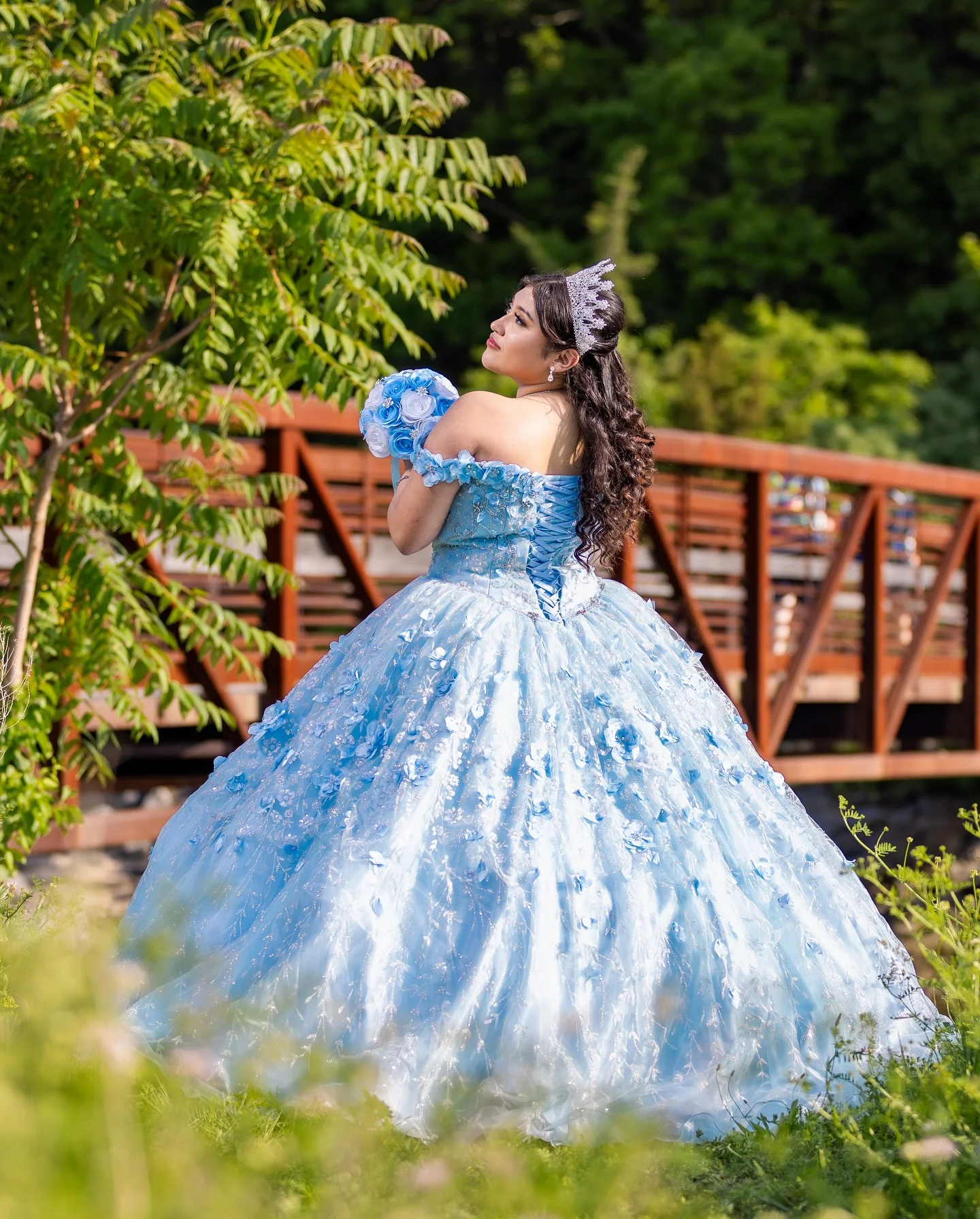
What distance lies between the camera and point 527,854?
338cm

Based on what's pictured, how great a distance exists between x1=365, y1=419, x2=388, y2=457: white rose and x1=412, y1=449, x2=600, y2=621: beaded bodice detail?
0.46 ft

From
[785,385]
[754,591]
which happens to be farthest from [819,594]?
[785,385]

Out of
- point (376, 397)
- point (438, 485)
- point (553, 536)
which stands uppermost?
point (376, 397)

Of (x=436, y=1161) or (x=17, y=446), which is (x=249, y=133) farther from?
(x=436, y=1161)

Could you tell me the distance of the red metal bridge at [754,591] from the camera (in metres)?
6.95

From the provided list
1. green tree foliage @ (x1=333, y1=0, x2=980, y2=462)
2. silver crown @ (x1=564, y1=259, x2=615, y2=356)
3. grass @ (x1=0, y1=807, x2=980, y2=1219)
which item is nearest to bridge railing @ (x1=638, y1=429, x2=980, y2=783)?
silver crown @ (x1=564, y1=259, x2=615, y2=356)

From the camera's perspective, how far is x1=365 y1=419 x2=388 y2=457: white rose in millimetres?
3934

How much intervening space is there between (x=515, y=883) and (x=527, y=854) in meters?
0.08

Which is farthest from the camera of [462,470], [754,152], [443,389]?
[754,152]

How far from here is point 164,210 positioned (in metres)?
4.82

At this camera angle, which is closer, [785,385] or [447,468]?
[447,468]

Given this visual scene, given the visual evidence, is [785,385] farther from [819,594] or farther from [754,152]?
[819,594]

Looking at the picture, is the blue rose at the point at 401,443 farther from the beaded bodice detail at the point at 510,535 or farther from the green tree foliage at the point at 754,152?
the green tree foliage at the point at 754,152

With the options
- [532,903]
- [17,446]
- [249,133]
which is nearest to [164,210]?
[249,133]
